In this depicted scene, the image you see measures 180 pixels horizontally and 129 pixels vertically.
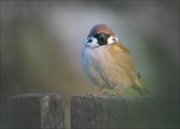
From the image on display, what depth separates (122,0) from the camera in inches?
320

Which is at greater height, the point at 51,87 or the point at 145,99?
the point at 145,99

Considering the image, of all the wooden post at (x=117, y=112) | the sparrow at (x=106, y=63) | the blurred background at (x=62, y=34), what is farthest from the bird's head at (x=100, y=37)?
the wooden post at (x=117, y=112)

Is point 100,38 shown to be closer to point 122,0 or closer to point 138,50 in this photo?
point 138,50

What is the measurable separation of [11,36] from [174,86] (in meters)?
5.47

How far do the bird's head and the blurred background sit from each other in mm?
1324

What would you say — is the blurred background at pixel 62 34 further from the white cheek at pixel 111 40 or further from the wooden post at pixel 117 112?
Answer: the wooden post at pixel 117 112

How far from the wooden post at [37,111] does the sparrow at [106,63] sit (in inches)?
88.9

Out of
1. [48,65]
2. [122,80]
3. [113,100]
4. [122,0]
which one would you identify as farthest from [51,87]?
[113,100]

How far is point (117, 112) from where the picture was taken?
2.31 m

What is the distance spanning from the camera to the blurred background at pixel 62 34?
692cm

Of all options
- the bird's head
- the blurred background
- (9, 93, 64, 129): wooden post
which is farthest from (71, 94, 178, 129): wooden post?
the blurred background

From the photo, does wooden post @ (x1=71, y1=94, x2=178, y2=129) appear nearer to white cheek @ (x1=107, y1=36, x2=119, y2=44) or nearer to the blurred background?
white cheek @ (x1=107, y1=36, x2=119, y2=44)

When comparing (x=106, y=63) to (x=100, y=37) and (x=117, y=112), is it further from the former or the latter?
(x=117, y=112)

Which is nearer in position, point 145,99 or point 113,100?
point 145,99
